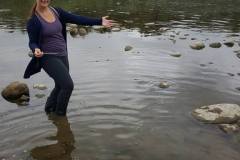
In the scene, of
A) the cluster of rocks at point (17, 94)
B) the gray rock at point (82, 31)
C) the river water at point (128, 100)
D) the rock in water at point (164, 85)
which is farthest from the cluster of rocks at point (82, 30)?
the cluster of rocks at point (17, 94)

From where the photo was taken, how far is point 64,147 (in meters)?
7.70

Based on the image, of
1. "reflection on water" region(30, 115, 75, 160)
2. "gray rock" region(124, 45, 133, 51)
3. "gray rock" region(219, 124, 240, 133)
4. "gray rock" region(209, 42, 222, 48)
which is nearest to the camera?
"reflection on water" region(30, 115, 75, 160)

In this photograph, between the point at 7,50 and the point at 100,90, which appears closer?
the point at 100,90

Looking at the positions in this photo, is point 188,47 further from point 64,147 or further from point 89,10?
point 89,10

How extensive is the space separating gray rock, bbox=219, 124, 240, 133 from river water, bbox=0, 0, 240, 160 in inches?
5.7

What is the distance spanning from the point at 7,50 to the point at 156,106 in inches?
342

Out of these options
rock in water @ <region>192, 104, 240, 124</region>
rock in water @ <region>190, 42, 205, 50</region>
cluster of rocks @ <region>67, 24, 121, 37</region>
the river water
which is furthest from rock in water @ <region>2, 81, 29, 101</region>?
cluster of rocks @ <region>67, 24, 121, 37</region>

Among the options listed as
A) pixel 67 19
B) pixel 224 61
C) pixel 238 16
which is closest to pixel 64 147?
pixel 67 19

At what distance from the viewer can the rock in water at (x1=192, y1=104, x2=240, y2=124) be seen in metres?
8.77

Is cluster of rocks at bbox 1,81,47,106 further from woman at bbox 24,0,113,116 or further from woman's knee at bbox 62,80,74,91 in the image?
woman's knee at bbox 62,80,74,91

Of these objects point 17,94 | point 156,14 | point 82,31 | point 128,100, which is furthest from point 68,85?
point 156,14

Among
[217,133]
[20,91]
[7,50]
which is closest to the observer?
[217,133]

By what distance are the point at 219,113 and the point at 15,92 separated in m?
4.74

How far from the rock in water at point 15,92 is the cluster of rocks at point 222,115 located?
Result: 406 centimetres
